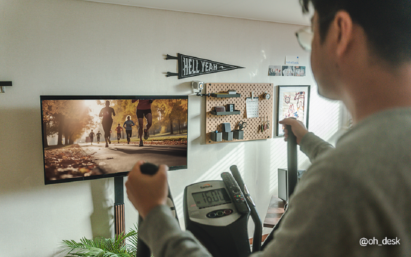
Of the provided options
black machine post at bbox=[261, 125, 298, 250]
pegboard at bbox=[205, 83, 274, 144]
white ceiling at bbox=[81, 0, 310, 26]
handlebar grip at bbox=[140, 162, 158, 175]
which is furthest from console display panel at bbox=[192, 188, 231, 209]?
pegboard at bbox=[205, 83, 274, 144]

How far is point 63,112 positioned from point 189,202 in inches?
64.5

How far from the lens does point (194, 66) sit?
279 cm

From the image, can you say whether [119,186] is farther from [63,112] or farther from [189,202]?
[189,202]

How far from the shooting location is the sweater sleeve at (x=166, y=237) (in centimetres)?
49

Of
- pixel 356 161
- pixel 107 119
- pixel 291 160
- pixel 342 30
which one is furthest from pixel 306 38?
pixel 107 119

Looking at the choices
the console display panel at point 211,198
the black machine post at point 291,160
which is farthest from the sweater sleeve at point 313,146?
the console display panel at point 211,198

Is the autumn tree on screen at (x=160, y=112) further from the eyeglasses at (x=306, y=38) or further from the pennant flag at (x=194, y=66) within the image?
the eyeglasses at (x=306, y=38)

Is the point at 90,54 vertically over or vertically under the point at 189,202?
over

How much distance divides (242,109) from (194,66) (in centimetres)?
74

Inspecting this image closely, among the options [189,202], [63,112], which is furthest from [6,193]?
[189,202]

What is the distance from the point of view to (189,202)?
3.22ft

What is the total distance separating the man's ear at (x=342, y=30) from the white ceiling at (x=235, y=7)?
1.95m

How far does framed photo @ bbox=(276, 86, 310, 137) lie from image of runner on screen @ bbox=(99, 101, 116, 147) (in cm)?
193

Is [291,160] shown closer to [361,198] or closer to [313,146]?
[313,146]
